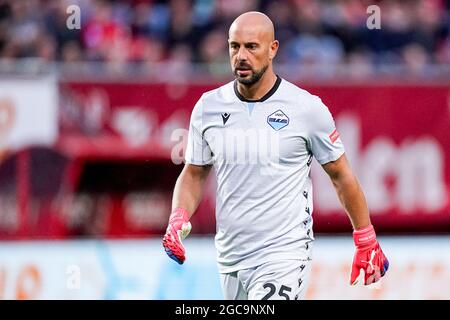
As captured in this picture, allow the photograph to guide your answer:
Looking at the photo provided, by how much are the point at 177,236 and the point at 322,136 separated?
Answer: 1.13 metres

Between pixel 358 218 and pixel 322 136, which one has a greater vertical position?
pixel 322 136

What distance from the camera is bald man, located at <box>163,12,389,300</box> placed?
7961 millimetres

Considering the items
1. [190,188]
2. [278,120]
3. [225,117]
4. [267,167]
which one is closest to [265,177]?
[267,167]

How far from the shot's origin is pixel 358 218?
8188 mm

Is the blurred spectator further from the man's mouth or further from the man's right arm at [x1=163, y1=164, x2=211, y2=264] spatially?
the man's mouth

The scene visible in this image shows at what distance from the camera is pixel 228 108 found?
8.13 m

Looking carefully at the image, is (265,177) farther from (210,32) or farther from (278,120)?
(210,32)

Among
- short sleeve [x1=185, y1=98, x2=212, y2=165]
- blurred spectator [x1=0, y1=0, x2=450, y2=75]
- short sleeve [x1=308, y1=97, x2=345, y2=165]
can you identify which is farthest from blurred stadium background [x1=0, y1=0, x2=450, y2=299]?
short sleeve [x1=308, y1=97, x2=345, y2=165]

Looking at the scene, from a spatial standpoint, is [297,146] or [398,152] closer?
[297,146]

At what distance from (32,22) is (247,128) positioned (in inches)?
294
